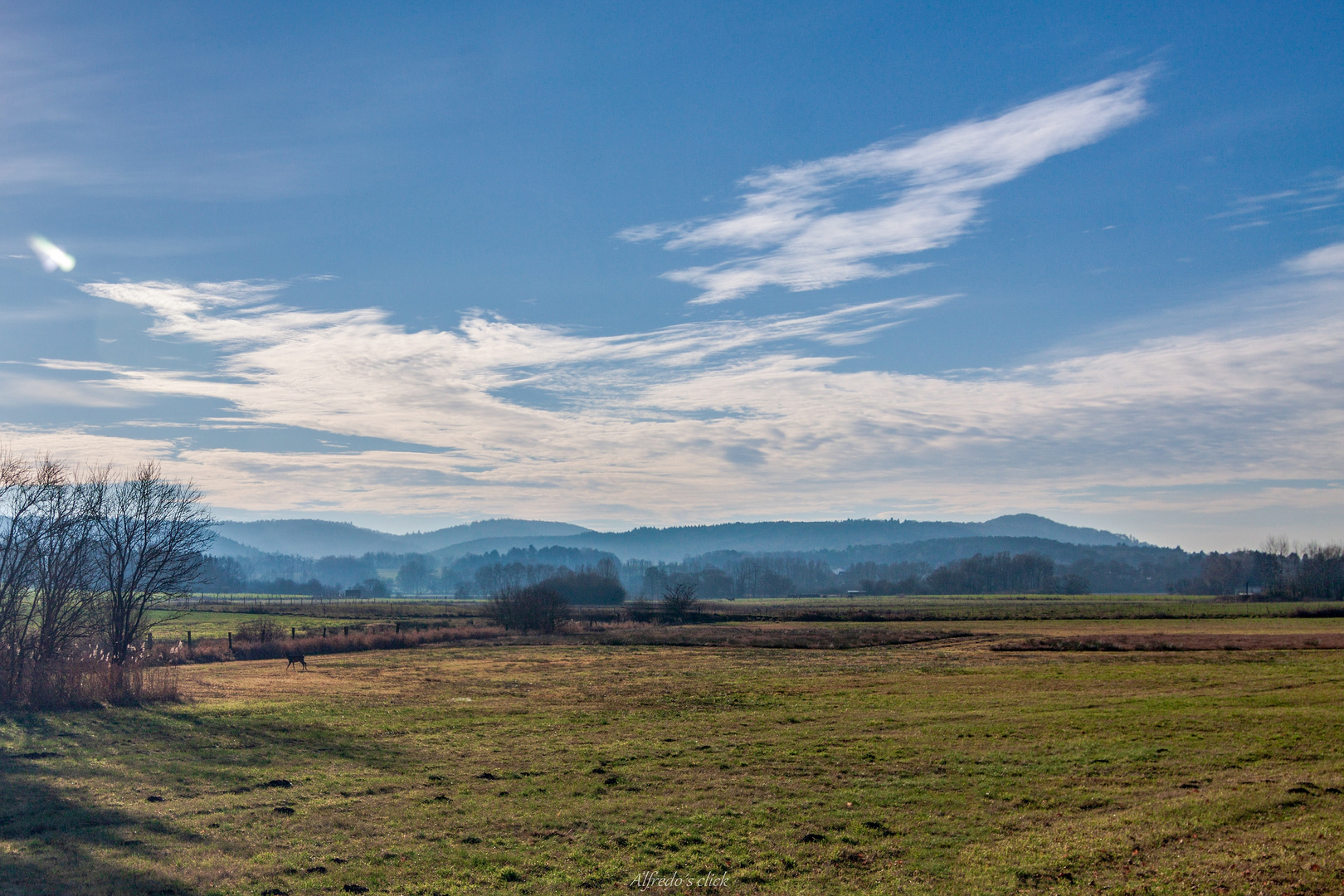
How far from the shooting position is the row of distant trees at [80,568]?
31.2 meters

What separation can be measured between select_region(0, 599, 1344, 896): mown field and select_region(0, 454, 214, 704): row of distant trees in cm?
469

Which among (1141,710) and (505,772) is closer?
(505,772)

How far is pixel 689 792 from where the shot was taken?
1777cm

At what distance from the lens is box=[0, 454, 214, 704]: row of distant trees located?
31.2m

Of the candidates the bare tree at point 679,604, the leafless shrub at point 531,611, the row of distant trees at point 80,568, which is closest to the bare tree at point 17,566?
the row of distant trees at point 80,568

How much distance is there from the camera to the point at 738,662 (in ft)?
175

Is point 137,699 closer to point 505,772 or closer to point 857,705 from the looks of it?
point 505,772

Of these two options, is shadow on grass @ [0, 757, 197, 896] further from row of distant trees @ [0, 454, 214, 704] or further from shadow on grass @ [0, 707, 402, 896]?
row of distant trees @ [0, 454, 214, 704]

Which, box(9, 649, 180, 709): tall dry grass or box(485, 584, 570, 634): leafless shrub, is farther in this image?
box(485, 584, 570, 634): leafless shrub

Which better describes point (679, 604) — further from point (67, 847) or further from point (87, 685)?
point (67, 847)

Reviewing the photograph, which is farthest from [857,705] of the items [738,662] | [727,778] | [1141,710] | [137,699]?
[137,699]

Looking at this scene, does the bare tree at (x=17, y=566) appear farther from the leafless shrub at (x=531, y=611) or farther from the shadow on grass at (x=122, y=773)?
the leafless shrub at (x=531, y=611)

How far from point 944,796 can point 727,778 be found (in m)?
4.87

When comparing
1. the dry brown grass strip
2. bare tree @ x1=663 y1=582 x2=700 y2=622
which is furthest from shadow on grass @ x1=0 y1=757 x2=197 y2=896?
bare tree @ x1=663 y1=582 x2=700 y2=622
